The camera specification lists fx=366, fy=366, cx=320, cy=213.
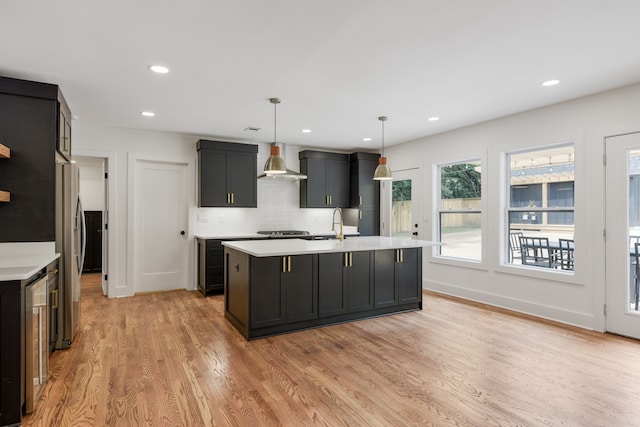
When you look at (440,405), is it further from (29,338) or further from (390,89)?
(390,89)

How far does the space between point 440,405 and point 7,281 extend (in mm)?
2775

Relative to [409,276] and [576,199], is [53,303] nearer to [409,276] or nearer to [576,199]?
[409,276]

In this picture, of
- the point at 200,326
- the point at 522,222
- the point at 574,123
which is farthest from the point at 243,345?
the point at 574,123

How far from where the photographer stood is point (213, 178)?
19.2ft

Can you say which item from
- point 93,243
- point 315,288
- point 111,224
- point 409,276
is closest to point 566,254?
point 409,276

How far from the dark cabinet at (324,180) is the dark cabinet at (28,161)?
4056 millimetres

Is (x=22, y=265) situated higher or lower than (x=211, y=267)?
higher

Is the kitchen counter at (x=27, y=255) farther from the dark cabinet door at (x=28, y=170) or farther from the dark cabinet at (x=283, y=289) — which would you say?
the dark cabinet at (x=283, y=289)

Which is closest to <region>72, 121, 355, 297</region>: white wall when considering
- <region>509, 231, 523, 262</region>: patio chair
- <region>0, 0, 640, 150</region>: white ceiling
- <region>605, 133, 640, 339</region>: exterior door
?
<region>0, 0, 640, 150</region>: white ceiling

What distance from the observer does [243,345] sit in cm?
348

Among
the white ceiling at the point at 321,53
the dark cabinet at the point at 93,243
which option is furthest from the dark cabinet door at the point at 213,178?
the dark cabinet at the point at 93,243

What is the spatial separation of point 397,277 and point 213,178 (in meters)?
3.26

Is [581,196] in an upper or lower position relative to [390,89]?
lower

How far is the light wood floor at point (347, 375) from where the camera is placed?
2289mm
